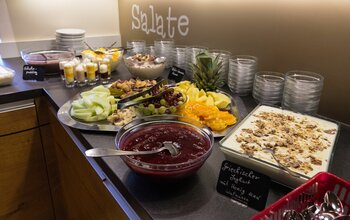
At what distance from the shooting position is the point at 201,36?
63.6 inches

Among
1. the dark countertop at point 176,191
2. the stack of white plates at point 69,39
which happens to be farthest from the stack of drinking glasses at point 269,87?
the stack of white plates at point 69,39

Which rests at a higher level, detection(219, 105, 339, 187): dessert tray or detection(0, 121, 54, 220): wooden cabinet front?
detection(219, 105, 339, 187): dessert tray

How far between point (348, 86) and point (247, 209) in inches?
28.5

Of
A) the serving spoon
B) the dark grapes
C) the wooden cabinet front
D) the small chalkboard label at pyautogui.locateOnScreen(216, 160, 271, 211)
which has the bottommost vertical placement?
the wooden cabinet front

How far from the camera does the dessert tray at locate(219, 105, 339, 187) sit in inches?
26.5

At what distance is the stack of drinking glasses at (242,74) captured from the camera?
4.15 feet

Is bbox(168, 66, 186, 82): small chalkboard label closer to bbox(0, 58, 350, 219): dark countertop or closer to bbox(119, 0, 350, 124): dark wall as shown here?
bbox(119, 0, 350, 124): dark wall

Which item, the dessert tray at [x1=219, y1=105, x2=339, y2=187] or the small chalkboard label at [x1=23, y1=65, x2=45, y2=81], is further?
the small chalkboard label at [x1=23, y1=65, x2=45, y2=81]

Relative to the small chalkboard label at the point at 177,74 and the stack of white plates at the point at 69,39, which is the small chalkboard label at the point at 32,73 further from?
the small chalkboard label at the point at 177,74

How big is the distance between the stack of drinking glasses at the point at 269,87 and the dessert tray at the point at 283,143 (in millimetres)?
190

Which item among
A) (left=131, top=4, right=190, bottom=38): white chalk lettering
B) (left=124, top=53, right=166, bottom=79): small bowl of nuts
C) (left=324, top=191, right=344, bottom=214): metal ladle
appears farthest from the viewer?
(left=131, top=4, right=190, bottom=38): white chalk lettering

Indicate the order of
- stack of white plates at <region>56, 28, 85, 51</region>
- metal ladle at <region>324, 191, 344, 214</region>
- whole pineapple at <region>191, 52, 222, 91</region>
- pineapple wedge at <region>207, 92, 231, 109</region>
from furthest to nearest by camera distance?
stack of white plates at <region>56, 28, 85, 51</region> < whole pineapple at <region>191, 52, 222, 91</region> < pineapple wedge at <region>207, 92, 231, 109</region> < metal ladle at <region>324, 191, 344, 214</region>

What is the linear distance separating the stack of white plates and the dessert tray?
152 cm

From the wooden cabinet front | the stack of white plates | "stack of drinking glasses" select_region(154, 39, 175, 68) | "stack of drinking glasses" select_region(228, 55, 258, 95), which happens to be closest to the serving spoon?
"stack of drinking glasses" select_region(228, 55, 258, 95)
